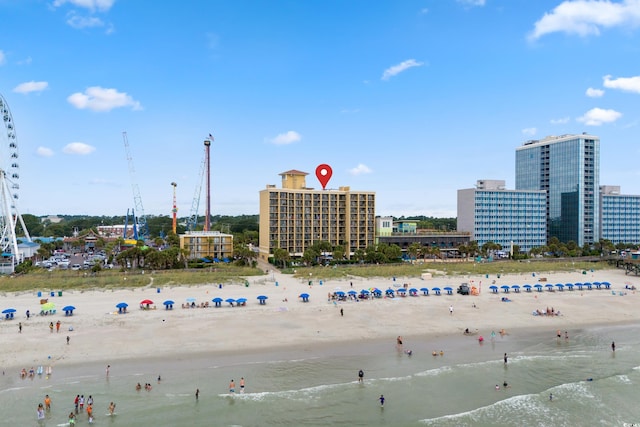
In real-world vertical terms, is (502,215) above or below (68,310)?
above

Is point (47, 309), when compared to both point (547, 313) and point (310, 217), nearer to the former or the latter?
point (547, 313)

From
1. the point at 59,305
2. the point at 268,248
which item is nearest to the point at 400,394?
the point at 59,305

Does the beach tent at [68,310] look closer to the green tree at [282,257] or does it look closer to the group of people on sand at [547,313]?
the green tree at [282,257]

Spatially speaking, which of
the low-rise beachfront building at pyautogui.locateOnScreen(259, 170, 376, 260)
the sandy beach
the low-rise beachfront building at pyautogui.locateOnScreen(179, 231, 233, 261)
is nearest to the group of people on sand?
the sandy beach

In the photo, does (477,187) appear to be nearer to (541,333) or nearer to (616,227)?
(616,227)

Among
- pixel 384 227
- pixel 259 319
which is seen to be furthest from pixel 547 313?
pixel 384 227

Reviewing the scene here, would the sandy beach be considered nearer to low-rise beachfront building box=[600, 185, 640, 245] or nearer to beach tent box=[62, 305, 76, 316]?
beach tent box=[62, 305, 76, 316]
